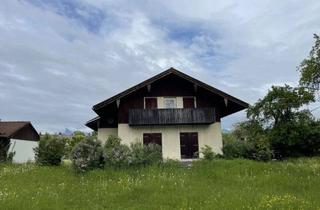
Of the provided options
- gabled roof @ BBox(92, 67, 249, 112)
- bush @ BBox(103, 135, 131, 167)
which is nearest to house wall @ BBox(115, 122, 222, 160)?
gabled roof @ BBox(92, 67, 249, 112)

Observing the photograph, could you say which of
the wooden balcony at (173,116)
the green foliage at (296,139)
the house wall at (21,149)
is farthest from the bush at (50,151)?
the house wall at (21,149)

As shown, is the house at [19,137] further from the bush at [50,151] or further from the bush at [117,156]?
Answer: the bush at [117,156]

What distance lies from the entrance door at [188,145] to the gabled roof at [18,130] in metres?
21.8

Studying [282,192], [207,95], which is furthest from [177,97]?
[282,192]

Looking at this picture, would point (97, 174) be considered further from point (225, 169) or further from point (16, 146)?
point (16, 146)

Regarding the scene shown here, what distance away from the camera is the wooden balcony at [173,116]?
32.8 metres

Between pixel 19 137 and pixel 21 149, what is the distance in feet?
5.06

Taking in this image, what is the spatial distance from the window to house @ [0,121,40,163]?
19.7m

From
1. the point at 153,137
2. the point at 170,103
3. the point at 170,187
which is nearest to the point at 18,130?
the point at 153,137

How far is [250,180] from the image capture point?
17641mm

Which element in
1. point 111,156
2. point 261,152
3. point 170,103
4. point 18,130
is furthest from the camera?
point 18,130

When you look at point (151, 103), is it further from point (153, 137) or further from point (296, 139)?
point (296, 139)

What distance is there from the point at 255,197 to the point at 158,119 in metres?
20.0

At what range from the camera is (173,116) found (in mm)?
33125
